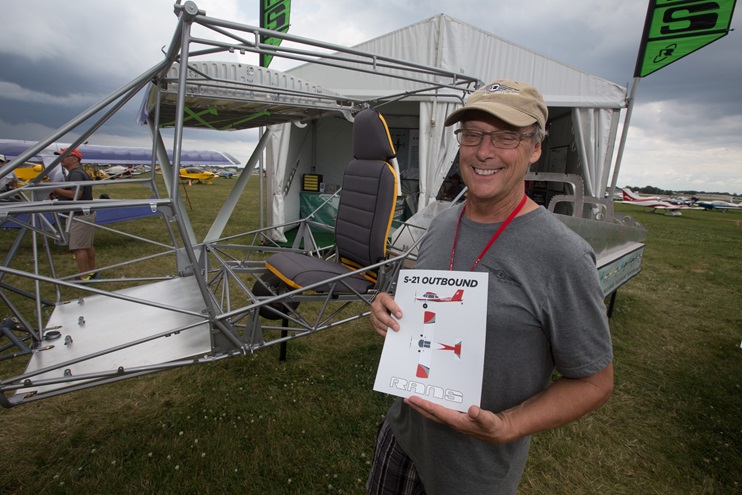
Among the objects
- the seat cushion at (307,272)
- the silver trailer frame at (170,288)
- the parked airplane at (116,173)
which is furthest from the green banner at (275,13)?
the parked airplane at (116,173)

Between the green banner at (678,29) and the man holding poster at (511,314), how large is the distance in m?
5.87

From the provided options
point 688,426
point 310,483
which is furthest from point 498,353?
point 688,426

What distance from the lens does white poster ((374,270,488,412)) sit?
87 cm

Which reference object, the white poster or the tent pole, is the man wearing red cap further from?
the tent pole

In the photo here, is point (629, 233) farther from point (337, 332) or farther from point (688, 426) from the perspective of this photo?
point (337, 332)

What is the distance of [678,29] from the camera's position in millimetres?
5004

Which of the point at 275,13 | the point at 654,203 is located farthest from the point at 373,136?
the point at 654,203

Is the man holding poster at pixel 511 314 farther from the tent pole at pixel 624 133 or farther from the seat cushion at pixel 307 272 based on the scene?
the tent pole at pixel 624 133

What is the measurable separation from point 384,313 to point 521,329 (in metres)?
0.38

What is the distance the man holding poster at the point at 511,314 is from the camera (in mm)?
866

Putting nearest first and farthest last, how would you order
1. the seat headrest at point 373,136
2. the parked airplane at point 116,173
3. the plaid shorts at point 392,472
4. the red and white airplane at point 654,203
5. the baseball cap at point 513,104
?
the baseball cap at point 513,104 < the plaid shorts at point 392,472 < the seat headrest at point 373,136 < the red and white airplane at point 654,203 < the parked airplane at point 116,173

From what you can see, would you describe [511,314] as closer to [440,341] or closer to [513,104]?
[440,341]

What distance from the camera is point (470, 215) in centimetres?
109

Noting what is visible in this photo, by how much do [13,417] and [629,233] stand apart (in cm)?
594
